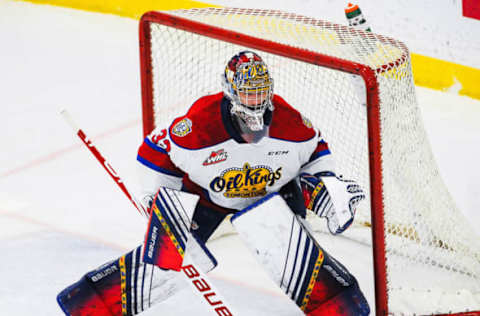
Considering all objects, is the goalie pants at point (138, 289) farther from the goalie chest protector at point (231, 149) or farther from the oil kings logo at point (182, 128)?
the oil kings logo at point (182, 128)

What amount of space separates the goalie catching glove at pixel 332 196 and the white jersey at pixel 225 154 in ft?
0.21

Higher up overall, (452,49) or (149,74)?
(149,74)

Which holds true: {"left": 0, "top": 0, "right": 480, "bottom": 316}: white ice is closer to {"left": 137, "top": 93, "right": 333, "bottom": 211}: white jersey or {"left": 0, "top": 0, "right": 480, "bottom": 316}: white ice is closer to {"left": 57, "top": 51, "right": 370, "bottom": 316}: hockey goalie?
{"left": 57, "top": 51, "right": 370, "bottom": 316}: hockey goalie

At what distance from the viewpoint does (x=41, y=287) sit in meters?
2.93

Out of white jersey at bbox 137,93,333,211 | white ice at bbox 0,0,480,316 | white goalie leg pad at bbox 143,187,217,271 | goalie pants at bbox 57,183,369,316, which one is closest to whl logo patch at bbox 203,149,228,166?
white jersey at bbox 137,93,333,211

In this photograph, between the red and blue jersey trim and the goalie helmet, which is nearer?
the goalie helmet

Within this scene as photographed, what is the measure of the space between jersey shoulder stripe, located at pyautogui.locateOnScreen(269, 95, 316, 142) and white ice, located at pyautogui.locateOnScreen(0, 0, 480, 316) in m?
0.68

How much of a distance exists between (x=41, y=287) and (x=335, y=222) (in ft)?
3.70

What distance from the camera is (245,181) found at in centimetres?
248

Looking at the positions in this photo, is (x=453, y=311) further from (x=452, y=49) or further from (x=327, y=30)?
(x=452, y=49)

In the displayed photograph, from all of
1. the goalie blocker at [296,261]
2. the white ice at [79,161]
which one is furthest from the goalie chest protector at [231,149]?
the white ice at [79,161]

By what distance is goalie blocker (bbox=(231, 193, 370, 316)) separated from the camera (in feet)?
7.84

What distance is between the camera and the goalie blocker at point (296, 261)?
2389mm

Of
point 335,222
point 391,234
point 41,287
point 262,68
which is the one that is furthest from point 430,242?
point 41,287
